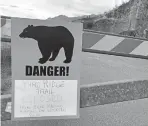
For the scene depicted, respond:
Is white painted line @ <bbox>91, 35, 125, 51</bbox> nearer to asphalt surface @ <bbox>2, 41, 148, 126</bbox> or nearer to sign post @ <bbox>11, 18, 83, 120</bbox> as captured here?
asphalt surface @ <bbox>2, 41, 148, 126</bbox>

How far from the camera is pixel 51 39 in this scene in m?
2.12

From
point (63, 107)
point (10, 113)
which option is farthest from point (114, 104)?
point (10, 113)

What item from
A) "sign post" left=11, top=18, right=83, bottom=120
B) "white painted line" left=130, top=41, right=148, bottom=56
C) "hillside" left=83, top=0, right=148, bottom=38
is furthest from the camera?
"white painted line" left=130, top=41, right=148, bottom=56

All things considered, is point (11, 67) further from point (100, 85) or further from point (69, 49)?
point (100, 85)

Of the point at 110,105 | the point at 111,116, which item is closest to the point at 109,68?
A: the point at 110,105

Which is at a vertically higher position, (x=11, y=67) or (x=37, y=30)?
(x=37, y=30)

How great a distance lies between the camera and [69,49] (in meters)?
2.14

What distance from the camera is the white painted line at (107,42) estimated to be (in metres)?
2.25

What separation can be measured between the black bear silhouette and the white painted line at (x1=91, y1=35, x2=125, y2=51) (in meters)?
0.23

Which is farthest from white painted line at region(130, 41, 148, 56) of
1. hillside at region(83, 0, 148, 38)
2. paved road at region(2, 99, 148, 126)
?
paved road at region(2, 99, 148, 126)

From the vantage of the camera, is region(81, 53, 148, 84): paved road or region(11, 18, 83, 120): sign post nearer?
region(11, 18, 83, 120): sign post

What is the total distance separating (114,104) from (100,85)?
0.28 m

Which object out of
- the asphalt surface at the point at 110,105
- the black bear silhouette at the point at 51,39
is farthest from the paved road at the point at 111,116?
the black bear silhouette at the point at 51,39

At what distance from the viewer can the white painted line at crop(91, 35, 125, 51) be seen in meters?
2.25
